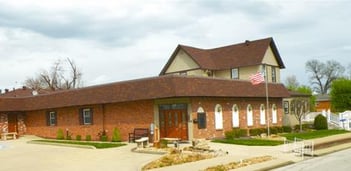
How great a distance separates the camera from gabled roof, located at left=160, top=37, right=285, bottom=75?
147ft

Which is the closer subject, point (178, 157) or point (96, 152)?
point (178, 157)

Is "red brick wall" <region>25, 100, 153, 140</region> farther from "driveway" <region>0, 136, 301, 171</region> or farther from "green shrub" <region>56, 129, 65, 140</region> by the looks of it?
"driveway" <region>0, 136, 301, 171</region>

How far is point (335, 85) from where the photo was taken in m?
63.3

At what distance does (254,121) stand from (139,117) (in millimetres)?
9349

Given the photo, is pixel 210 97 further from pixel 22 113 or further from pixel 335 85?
pixel 335 85

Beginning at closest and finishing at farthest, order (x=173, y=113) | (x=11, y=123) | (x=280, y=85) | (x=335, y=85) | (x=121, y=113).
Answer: (x=173, y=113) < (x=121, y=113) < (x=280, y=85) < (x=11, y=123) < (x=335, y=85)

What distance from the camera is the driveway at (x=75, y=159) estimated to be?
19680 mm

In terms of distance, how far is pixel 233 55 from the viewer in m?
47.0

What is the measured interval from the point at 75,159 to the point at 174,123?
882 centimetres

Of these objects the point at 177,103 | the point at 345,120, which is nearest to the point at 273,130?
the point at 345,120

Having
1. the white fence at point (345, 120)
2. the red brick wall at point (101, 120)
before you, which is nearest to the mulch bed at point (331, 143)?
the red brick wall at point (101, 120)

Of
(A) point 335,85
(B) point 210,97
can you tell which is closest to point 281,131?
(B) point 210,97

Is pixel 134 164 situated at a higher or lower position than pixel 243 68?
lower

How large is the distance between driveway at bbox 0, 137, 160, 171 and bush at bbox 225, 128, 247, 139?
6657 mm
